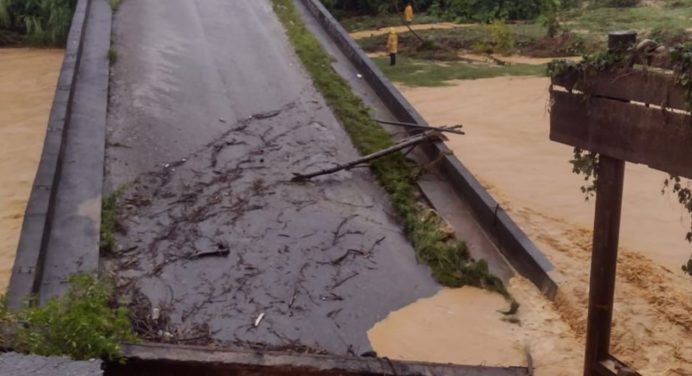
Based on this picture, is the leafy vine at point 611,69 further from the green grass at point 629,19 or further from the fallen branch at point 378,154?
the green grass at point 629,19

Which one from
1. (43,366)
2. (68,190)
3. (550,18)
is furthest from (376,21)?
(43,366)

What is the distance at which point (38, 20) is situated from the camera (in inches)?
655

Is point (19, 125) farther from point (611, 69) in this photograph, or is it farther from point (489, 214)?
point (611, 69)

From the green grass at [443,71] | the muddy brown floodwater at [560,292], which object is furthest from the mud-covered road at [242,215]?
the green grass at [443,71]

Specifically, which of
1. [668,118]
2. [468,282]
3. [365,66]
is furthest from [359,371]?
[365,66]

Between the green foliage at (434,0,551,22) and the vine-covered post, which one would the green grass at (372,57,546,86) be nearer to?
the green foliage at (434,0,551,22)

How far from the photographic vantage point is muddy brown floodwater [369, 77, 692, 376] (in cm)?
544

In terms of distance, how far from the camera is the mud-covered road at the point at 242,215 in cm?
558

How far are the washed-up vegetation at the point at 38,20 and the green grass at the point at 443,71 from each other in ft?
19.9

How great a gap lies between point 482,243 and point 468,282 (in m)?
0.52

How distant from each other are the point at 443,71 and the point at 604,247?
12247mm

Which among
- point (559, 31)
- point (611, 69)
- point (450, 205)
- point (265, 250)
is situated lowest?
point (265, 250)

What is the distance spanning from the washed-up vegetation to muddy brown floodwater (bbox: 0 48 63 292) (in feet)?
0.88

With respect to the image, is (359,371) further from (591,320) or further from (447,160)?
(447,160)
